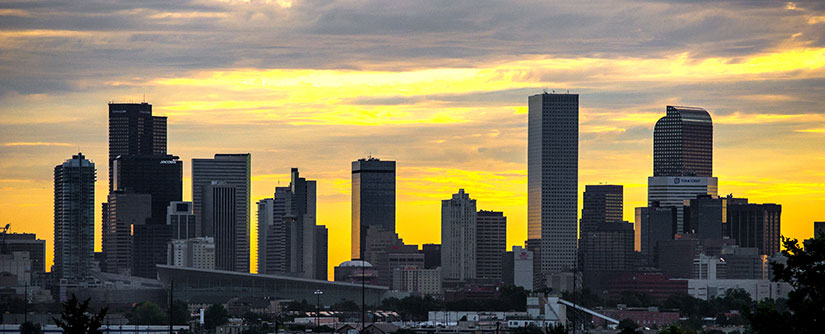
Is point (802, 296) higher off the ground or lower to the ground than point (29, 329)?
higher

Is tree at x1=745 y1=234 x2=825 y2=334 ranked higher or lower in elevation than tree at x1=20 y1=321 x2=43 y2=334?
higher

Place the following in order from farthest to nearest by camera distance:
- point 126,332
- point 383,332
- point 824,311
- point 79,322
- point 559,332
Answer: point 126,332 < point 383,332 < point 559,332 < point 79,322 < point 824,311

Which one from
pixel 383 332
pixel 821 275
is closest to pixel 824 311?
pixel 821 275

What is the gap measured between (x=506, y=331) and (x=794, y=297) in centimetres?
15329

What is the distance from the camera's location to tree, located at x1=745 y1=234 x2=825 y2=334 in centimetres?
4434

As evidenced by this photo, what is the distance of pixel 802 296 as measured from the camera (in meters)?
45.3

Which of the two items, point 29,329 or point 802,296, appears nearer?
point 802,296

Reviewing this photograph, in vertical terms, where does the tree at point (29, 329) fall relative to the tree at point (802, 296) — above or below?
below

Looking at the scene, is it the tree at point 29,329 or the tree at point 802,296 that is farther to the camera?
the tree at point 29,329

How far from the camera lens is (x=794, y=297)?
45.5 meters

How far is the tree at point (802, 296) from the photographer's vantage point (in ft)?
145

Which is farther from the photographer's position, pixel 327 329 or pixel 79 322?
pixel 327 329

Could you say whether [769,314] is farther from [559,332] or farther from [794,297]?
[559,332]

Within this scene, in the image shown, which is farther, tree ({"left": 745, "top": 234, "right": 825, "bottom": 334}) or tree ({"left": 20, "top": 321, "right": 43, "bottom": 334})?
tree ({"left": 20, "top": 321, "right": 43, "bottom": 334})
